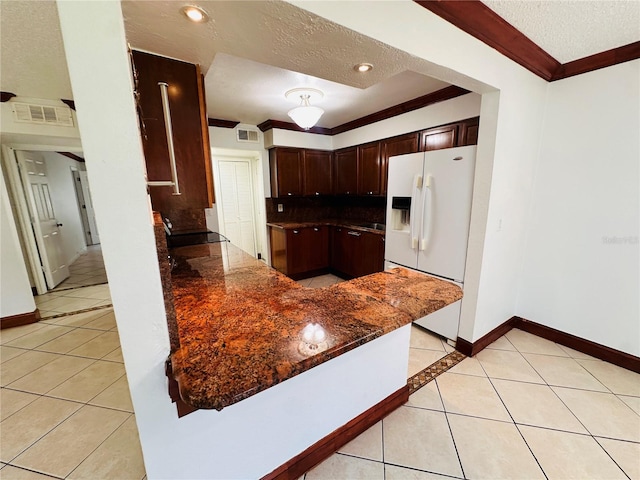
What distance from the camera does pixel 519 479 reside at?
125 centimetres

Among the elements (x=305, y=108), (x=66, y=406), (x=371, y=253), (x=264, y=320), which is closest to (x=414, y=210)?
(x=371, y=253)

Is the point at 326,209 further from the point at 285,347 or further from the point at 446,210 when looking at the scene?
the point at 285,347

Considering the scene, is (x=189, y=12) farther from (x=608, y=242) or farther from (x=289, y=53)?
(x=608, y=242)

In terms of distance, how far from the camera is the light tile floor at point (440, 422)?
4.32 feet

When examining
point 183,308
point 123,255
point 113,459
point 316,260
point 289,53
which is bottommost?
point 113,459

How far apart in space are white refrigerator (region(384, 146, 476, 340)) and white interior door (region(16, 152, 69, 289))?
4.67 m

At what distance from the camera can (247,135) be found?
12.5 feet

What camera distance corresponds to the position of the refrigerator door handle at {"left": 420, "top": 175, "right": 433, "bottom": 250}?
2301 millimetres

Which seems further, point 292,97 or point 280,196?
point 280,196

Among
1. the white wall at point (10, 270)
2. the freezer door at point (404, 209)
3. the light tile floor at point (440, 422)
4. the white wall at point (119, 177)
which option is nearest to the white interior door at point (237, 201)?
the white wall at point (10, 270)

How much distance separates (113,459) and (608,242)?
3.71 metres

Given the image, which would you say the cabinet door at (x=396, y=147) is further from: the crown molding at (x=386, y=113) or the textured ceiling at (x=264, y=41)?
the textured ceiling at (x=264, y=41)

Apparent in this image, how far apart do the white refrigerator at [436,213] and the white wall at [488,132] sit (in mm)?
92

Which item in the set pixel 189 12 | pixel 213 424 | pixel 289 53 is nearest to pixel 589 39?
pixel 289 53
